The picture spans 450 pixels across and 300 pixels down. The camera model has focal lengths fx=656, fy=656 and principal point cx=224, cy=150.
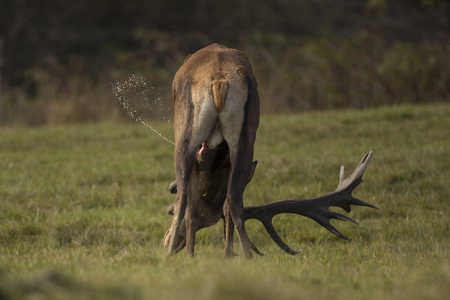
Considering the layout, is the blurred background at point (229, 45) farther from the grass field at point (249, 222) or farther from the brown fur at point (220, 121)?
the brown fur at point (220, 121)

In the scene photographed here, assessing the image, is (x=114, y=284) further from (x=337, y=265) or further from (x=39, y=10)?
(x=39, y=10)

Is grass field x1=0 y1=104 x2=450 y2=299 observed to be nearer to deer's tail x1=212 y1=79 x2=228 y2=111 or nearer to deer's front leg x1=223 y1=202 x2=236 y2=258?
deer's front leg x1=223 y1=202 x2=236 y2=258

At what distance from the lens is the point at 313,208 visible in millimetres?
5980

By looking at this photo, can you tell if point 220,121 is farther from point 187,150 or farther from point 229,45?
point 229,45

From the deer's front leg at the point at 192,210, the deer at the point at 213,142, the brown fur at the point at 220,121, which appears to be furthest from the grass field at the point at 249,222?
the brown fur at the point at 220,121

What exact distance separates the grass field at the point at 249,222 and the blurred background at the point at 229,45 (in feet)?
5.81

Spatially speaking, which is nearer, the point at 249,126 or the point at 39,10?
the point at 249,126

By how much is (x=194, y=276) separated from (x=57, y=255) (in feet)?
6.95

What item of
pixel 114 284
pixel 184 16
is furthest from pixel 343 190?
pixel 184 16

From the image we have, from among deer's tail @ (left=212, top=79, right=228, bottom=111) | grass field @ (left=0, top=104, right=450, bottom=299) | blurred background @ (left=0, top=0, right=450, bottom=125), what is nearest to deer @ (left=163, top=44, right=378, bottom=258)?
deer's tail @ (left=212, top=79, right=228, bottom=111)

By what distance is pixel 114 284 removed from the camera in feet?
10.9

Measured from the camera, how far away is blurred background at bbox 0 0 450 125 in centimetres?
1485

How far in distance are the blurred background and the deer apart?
623 cm

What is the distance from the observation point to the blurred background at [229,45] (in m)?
14.9
